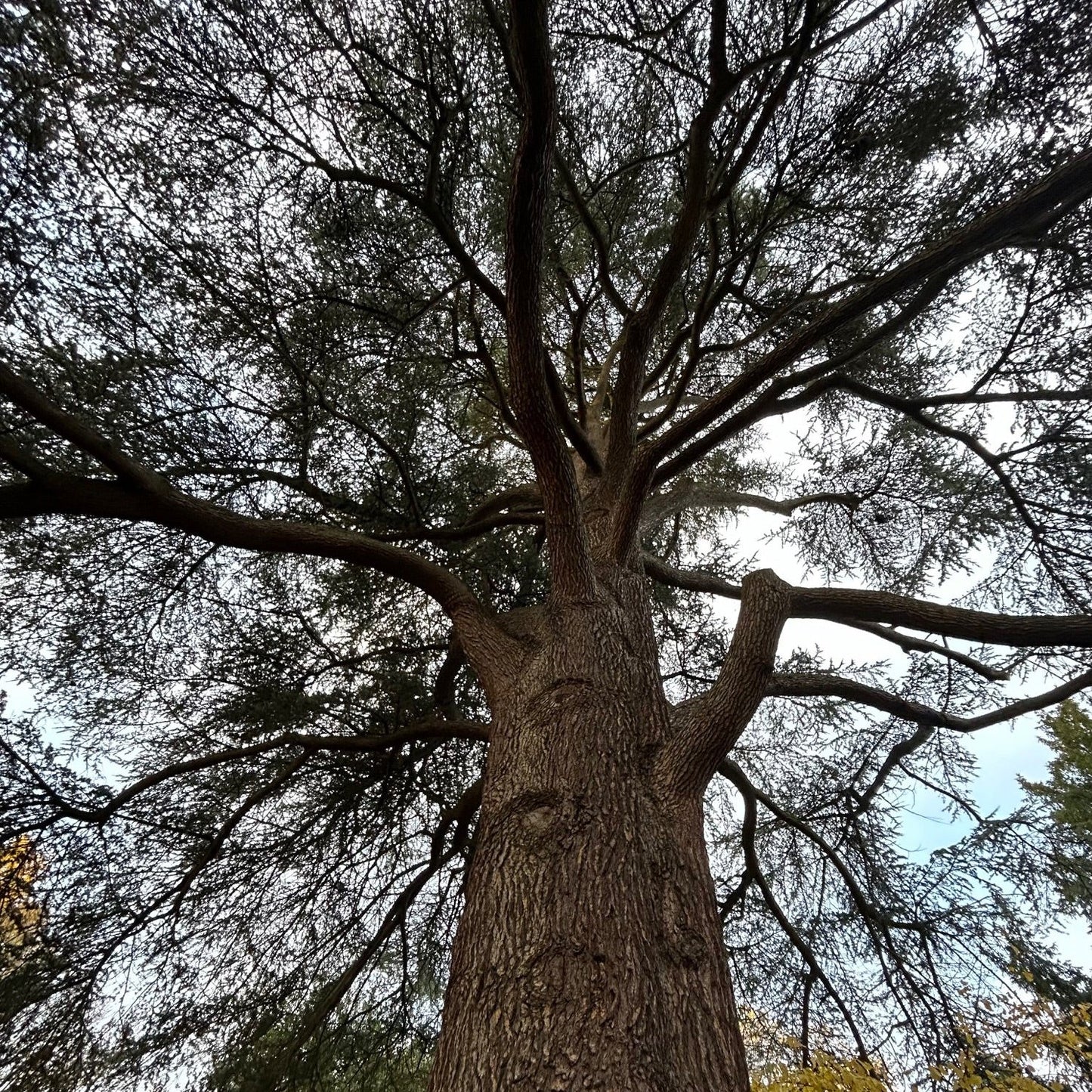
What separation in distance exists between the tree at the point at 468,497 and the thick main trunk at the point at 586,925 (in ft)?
0.06

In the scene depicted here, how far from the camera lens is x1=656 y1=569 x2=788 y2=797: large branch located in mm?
1916

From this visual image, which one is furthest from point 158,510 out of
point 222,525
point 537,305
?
point 537,305

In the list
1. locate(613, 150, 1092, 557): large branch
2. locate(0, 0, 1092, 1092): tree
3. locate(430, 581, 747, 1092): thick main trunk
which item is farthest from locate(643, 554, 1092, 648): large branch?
locate(430, 581, 747, 1092): thick main trunk

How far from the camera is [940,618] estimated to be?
2475mm

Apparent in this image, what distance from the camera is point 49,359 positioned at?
268 cm

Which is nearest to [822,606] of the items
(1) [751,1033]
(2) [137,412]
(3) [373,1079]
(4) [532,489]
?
(4) [532,489]

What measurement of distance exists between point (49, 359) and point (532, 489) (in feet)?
9.48

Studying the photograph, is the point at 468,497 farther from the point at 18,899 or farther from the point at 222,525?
the point at 18,899

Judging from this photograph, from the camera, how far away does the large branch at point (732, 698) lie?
1916 millimetres

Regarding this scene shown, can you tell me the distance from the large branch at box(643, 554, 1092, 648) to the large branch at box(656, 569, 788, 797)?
5.3 inches

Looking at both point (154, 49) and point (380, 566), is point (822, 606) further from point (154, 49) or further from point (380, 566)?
point (154, 49)

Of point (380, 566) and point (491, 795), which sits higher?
point (380, 566)

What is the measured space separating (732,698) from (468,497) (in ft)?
8.55

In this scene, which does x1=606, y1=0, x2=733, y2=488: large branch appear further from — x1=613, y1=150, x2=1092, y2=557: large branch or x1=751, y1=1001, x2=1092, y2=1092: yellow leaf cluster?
x1=751, y1=1001, x2=1092, y2=1092: yellow leaf cluster
